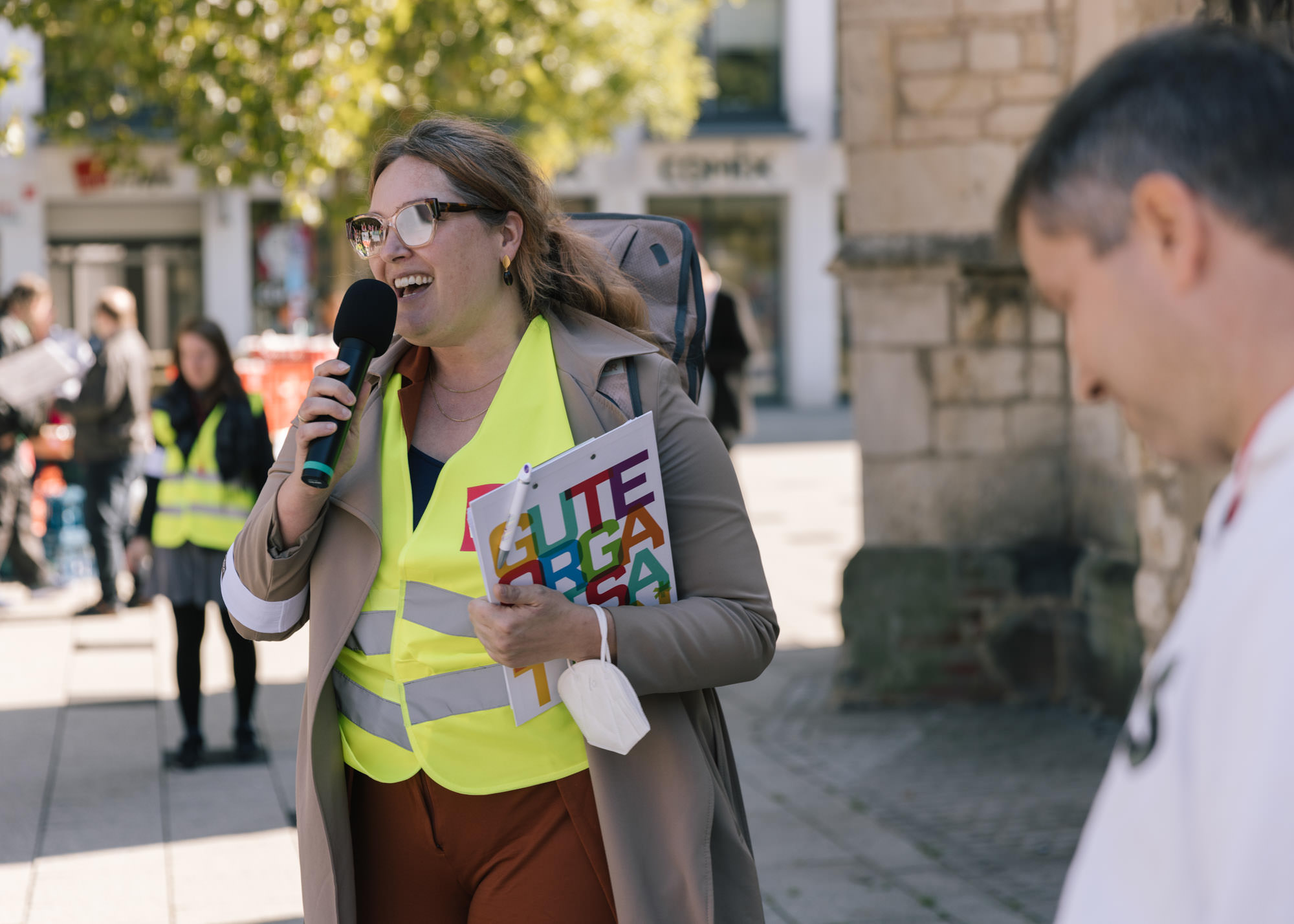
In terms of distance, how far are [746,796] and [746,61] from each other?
2462 cm

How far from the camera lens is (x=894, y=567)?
7055 millimetres

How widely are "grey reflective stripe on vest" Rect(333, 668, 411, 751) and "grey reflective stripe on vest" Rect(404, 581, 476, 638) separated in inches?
6.1

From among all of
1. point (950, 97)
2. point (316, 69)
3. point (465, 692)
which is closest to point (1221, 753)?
point (465, 692)

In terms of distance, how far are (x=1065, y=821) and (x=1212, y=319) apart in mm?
4840

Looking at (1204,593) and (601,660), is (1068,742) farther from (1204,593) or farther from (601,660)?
(1204,593)

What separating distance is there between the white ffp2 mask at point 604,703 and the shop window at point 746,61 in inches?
1070

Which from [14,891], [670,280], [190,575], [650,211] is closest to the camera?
[670,280]

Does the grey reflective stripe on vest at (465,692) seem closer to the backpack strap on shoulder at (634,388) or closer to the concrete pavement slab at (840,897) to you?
the backpack strap on shoulder at (634,388)

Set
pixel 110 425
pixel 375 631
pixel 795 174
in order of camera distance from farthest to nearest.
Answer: pixel 795 174
pixel 110 425
pixel 375 631

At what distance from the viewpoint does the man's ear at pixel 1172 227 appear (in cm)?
99

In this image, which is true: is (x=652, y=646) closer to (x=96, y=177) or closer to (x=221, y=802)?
(x=221, y=802)

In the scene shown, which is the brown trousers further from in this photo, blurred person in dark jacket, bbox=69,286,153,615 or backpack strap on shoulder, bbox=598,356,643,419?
blurred person in dark jacket, bbox=69,286,153,615

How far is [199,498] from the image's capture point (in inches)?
255

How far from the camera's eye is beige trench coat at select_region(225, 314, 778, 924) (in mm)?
2230
